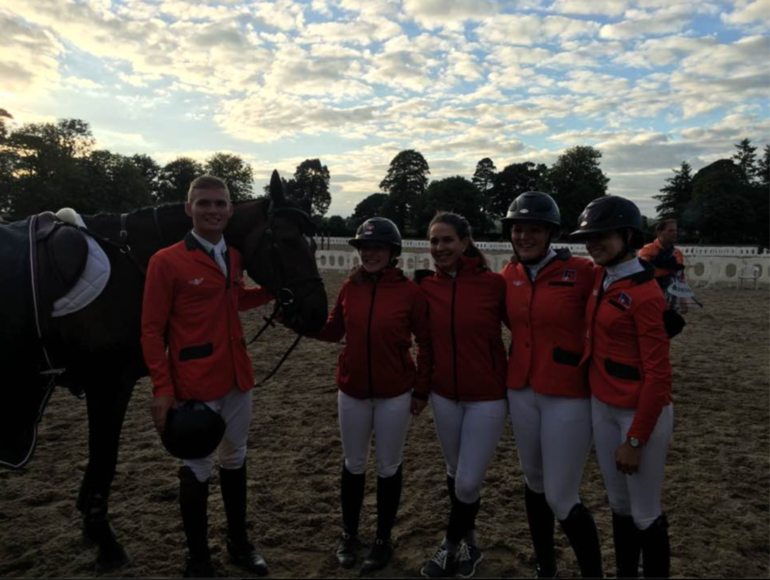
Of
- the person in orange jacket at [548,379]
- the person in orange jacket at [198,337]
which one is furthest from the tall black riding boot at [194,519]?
the person in orange jacket at [548,379]

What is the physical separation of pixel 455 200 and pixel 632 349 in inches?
2582

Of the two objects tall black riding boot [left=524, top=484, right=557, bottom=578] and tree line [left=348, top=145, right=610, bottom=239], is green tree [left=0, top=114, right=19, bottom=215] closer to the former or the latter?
tree line [left=348, top=145, right=610, bottom=239]

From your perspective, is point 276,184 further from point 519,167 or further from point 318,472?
point 519,167

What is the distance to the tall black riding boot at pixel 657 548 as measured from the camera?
2436 millimetres

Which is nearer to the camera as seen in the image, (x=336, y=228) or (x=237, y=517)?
(x=237, y=517)

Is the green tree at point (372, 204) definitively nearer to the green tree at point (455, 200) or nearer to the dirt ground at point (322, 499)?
the green tree at point (455, 200)

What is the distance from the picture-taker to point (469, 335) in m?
Answer: 2.89

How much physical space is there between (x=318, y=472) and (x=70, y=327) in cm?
226

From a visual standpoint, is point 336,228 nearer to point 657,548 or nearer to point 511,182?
point 511,182

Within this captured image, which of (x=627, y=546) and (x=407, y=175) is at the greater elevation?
(x=407, y=175)

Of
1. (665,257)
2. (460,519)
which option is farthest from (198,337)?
(665,257)

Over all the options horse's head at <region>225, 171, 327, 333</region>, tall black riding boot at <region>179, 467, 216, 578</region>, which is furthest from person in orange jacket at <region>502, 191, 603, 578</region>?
tall black riding boot at <region>179, 467, 216, 578</region>

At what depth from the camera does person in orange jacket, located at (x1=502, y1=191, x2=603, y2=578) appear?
8.40 feet

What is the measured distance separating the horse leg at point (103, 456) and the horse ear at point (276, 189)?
1449 millimetres
